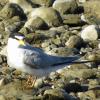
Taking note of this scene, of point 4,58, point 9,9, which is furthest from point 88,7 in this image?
point 4,58

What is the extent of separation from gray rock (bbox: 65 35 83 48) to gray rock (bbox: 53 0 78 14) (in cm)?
328

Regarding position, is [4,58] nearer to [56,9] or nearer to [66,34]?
[66,34]

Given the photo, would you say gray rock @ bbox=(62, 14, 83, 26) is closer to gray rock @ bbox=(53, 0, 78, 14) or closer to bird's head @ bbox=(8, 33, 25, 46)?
gray rock @ bbox=(53, 0, 78, 14)

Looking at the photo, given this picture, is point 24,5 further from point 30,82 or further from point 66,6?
point 30,82

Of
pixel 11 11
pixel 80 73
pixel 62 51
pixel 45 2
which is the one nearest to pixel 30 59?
pixel 80 73

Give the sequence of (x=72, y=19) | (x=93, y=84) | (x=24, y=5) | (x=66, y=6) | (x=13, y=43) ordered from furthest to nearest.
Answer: (x=24, y=5) → (x=66, y=6) → (x=72, y=19) → (x=93, y=84) → (x=13, y=43)

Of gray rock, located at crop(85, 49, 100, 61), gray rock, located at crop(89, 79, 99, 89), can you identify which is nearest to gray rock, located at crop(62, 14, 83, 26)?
gray rock, located at crop(85, 49, 100, 61)

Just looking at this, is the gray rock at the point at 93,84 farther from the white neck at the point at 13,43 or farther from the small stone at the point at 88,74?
the white neck at the point at 13,43

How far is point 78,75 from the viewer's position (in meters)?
10.6

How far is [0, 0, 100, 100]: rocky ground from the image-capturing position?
30.9 feet

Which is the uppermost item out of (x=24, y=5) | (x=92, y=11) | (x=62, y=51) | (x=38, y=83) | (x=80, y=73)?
(x=38, y=83)

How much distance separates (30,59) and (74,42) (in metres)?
3.34

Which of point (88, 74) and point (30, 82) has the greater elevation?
point (30, 82)

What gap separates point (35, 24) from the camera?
1445 cm
